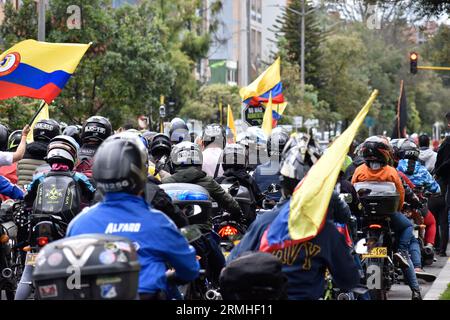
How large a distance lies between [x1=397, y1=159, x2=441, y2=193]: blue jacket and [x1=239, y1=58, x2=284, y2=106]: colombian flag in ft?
31.1

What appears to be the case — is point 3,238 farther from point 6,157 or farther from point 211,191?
point 211,191

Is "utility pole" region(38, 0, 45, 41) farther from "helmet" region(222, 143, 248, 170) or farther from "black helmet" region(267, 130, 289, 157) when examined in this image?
"helmet" region(222, 143, 248, 170)

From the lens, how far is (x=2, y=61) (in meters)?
16.1

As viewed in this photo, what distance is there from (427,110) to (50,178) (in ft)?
323

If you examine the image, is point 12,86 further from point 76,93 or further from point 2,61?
point 76,93

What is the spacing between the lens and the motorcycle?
40.1 feet

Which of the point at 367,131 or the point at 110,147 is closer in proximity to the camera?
the point at 110,147

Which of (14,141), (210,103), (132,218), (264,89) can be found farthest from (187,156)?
(210,103)

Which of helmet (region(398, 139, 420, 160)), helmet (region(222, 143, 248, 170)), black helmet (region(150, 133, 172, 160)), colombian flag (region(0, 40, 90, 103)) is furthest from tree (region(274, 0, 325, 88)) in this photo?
helmet (region(222, 143, 248, 170))

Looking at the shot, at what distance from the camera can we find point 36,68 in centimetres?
1617

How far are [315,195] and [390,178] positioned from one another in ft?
18.2

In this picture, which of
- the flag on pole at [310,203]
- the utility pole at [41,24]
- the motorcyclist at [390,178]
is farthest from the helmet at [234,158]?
the utility pole at [41,24]
